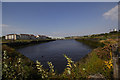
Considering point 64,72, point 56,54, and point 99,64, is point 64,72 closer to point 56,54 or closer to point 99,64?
point 99,64

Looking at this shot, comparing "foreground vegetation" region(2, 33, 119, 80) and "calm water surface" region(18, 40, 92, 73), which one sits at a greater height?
"foreground vegetation" region(2, 33, 119, 80)

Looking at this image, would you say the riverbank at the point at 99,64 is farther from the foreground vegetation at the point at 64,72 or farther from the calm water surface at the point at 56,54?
the calm water surface at the point at 56,54

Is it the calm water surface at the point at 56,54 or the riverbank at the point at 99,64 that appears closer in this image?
the riverbank at the point at 99,64

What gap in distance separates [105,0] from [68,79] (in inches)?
150

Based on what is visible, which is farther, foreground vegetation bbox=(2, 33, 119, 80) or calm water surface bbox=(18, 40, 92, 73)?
calm water surface bbox=(18, 40, 92, 73)

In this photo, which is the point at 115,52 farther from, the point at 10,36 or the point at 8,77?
the point at 10,36

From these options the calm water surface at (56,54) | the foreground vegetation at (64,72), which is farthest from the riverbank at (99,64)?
the calm water surface at (56,54)

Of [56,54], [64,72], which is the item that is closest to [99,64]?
[64,72]

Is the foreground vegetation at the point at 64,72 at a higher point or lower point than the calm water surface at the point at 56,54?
higher

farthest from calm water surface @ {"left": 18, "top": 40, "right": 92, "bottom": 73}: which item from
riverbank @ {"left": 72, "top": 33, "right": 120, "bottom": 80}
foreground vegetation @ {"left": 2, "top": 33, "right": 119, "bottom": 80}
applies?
foreground vegetation @ {"left": 2, "top": 33, "right": 119, "bottom": 80}

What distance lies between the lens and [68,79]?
8.43ft

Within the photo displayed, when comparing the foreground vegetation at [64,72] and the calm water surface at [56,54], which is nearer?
the foreground vegetation at [64,72]

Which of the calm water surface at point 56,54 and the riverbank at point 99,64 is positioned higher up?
the riverbank at point 99,64

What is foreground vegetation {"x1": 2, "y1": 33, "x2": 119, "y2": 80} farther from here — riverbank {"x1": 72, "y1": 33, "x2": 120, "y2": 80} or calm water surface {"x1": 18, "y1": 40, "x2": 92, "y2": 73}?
calm water surface {"x1": 18, "y1": 40, "x2": 92, "y2": 73}
